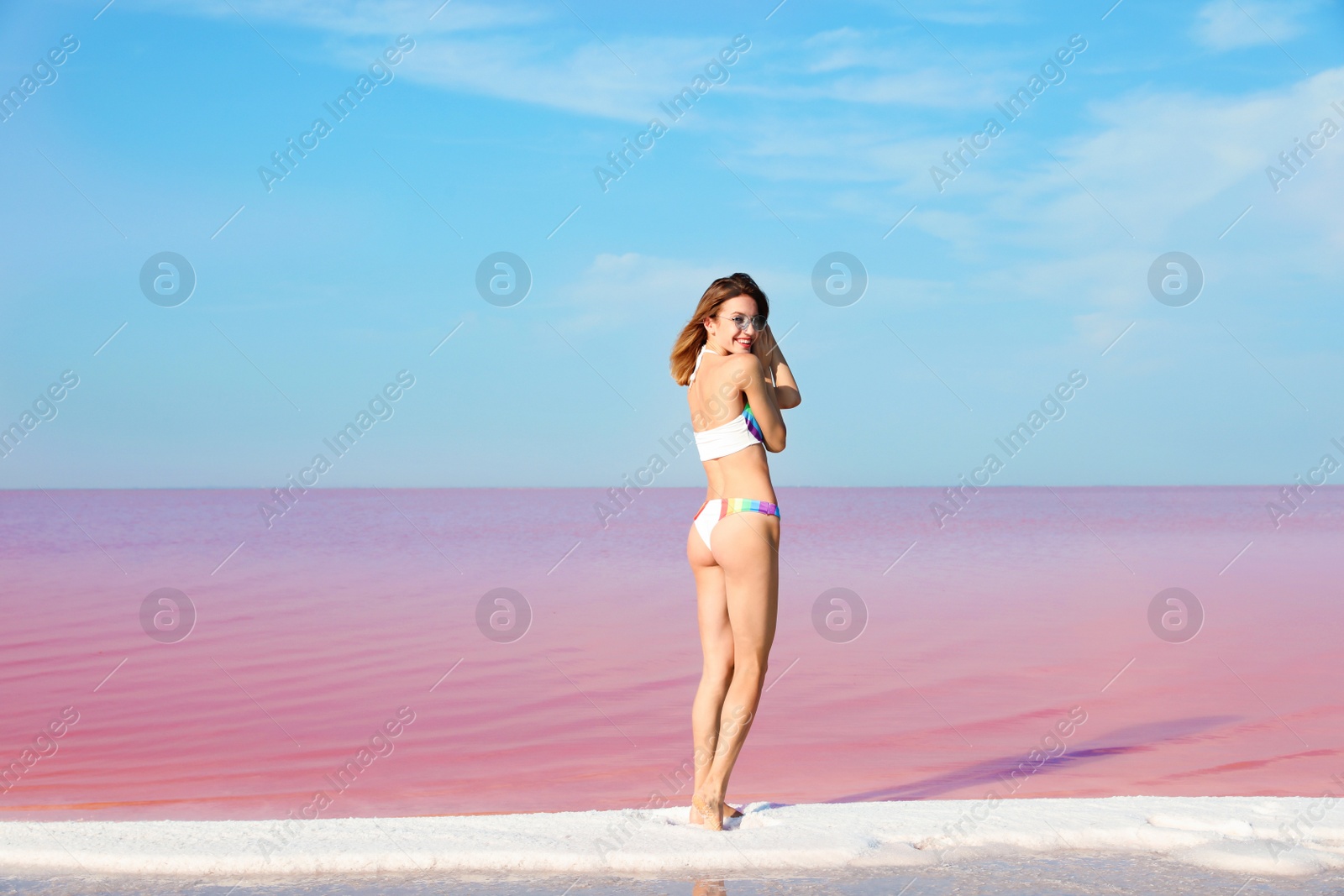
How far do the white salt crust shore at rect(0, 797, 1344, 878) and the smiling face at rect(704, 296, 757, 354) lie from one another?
1.55m

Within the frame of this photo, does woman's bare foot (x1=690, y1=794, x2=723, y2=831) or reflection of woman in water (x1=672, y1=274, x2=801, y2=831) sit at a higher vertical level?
reflection of woman in water (x1=672, y1=274, x2=801, y2=831)

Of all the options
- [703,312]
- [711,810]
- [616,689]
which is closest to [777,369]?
[703,312]

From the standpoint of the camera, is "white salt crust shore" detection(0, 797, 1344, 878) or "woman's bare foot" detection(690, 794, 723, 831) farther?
"woman's bare foot" detection(690, 794, 723, 831)

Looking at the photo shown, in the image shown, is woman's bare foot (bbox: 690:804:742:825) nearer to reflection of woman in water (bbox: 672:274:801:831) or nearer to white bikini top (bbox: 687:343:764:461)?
reflection of woman in water (bbox: 672:274:801:831)

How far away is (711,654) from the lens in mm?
3543

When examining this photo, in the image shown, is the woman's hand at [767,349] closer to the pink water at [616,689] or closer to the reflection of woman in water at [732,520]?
the reflection of woman in water at [732,520]

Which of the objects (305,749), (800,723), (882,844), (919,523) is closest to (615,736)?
(800,723)

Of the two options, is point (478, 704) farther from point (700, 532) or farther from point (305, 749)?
point (700, 532)

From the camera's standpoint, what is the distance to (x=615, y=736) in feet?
19.0

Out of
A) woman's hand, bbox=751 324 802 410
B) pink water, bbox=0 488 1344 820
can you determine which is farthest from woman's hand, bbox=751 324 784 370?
pink water, bbox=0 488 1344 820

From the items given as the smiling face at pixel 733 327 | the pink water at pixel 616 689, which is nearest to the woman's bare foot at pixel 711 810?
the pink water at pixel 616 689

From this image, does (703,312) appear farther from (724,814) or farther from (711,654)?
(724,814)

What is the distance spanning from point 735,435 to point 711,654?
0.76 metres

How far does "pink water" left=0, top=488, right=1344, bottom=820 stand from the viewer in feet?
16.1
